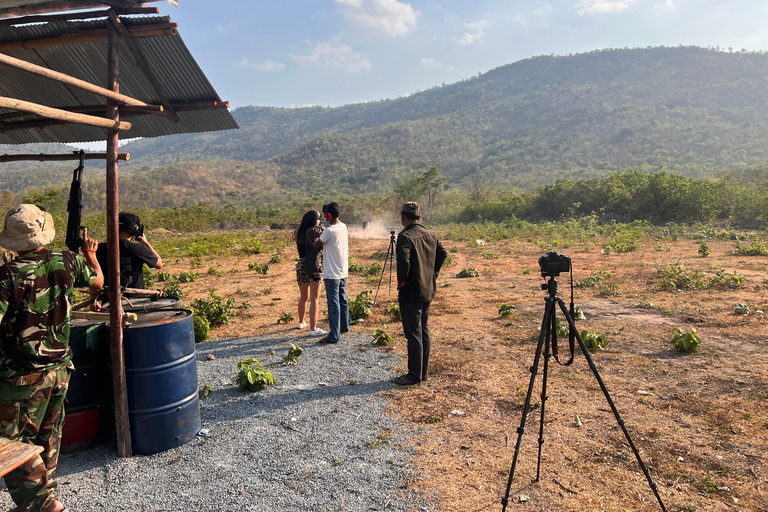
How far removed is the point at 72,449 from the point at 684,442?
5.32 metres

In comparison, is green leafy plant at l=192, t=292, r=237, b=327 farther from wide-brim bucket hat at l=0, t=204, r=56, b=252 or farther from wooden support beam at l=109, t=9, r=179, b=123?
wide-brim bucket hat at l=0, t=204, r=56, b=252

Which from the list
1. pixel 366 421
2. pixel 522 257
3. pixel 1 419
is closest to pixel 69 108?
pixel 1 419

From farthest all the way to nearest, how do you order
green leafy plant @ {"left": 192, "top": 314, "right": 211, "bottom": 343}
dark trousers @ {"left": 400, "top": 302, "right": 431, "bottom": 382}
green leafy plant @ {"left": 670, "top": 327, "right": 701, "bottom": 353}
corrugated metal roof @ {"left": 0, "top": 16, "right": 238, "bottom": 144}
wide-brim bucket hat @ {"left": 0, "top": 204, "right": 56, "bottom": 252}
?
1. green leafy plant @ {"left": 192, "top": 314, "right": 211, "bottom": 343}
2. green leafy plant @ {"left": 670, "top": 327, "right": 701, "bottom": 353}
3. dark trousers @ {"left": 400, "top": 302, "right": 431, "bottom": 382}
4. corrugated metal roof @ {"left": 0, "top": 16, "right": 238, "bottom": 144}
5. wide-brim bucket hat @ {"left": 0, "top": 204, "right": 56, "bottom": 252}

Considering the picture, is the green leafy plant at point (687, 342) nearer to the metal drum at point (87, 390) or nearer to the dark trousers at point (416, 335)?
the dark trousers at point (416, 335)

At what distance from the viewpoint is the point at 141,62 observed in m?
4.26

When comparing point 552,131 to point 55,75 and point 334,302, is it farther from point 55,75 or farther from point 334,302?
point 55,75

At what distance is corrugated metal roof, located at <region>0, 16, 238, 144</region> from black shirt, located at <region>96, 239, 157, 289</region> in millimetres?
1084

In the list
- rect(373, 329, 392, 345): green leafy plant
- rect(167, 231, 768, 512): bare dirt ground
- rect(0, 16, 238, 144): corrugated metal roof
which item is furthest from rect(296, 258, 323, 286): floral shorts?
rect(0, 16, 238, 144): corrugated metal roof

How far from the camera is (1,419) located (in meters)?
2.76

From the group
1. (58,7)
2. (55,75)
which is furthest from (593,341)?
(58,7)

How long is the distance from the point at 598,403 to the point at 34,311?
5.10 meters

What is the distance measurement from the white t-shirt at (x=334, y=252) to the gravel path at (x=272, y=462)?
1.74 metres

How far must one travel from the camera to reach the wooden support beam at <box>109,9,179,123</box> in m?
3.71

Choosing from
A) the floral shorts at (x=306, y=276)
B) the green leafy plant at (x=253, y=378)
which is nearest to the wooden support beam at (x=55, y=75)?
the green leafy plant at (x=253, y=378)
